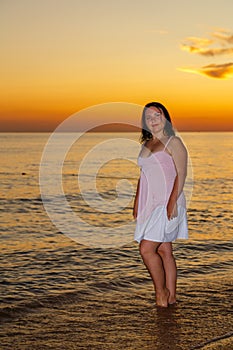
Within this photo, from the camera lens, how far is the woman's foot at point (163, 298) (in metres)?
6.18

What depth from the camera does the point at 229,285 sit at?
7.45 m

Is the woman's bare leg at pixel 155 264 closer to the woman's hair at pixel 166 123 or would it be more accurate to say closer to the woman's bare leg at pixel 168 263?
the woman's bare leg at pixel 168 263

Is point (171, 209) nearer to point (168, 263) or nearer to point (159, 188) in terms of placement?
point (159, 188)

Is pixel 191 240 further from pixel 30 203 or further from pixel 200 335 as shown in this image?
pixel 30 203

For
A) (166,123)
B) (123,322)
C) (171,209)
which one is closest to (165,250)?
(171,209)

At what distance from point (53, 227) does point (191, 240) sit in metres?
4.03

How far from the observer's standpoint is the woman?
5.70 m

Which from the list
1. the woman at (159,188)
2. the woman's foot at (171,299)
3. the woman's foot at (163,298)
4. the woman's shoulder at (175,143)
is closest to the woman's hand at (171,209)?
the woman at (159,188)

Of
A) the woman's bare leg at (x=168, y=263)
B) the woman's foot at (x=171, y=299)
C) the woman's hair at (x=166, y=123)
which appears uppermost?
the woman's hair at (x=166, y=123)

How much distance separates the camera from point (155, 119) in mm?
5816

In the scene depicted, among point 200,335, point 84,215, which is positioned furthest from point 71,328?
point 84,215

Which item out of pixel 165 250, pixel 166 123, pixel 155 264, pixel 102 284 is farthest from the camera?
pixel 102 284

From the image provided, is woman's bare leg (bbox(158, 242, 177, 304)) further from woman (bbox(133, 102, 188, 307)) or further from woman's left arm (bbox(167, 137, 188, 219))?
woman's left arm (bbox(167, 137, 188, 219))

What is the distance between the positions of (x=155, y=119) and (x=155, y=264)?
1.62 meters
